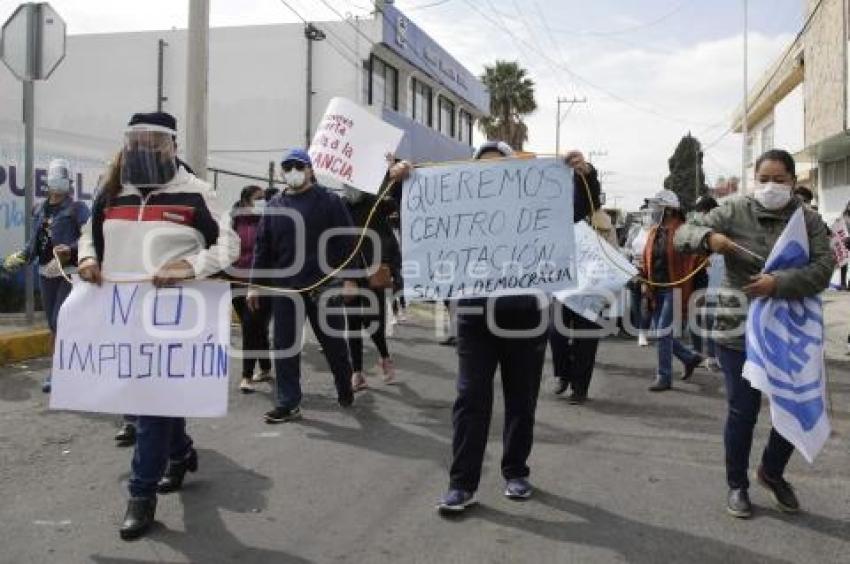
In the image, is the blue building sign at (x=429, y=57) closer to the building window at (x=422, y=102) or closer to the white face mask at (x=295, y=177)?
the building window at (x=422, y=102)

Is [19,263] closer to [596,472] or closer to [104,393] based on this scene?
[104,393]

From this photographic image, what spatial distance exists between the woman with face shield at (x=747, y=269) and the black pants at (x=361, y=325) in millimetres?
3476

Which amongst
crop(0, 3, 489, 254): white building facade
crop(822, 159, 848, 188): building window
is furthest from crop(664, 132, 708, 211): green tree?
crop(0, 3, 489, 254): white building facade

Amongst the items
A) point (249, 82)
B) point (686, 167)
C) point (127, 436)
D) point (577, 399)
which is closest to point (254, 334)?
point (127, 436)

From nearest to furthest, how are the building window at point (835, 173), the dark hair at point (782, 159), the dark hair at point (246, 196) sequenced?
the dark hair at point (782, 159) → the dark hair at point (246, 196) → the building window at point (835, 173)

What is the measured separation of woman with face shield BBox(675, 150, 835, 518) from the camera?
438 cm

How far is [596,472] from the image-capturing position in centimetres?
517

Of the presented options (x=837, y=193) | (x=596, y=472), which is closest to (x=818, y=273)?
(x=596, y=472)

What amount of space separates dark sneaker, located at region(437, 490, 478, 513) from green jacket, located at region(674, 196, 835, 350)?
1546mm

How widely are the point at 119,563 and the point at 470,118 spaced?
39.5 m

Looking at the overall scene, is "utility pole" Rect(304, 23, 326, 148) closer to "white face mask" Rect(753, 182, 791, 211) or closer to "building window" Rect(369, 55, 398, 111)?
"building window" Rect(369, 55, 398, 111)

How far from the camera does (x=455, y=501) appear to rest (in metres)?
4.38

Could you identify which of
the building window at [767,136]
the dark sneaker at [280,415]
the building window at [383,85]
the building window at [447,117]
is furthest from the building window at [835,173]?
the dark sneaker at [280,415]

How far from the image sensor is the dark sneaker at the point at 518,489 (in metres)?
4.59
